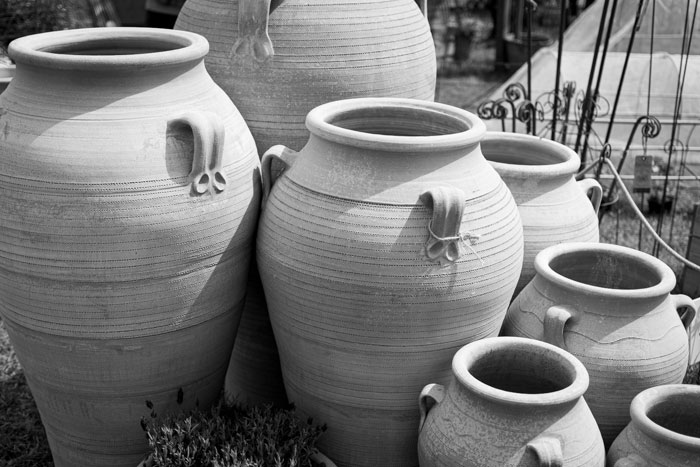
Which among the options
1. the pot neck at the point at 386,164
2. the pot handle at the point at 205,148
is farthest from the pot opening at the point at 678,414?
the pot handle at the point at 205,148

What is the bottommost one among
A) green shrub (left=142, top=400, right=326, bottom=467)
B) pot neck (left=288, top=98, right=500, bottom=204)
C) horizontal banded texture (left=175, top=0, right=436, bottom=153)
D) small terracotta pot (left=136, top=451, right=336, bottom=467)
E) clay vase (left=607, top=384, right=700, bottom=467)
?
small terracotta pot (left=136, top=451, right=336, bottom=467)

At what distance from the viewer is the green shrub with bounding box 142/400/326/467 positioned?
280 cm

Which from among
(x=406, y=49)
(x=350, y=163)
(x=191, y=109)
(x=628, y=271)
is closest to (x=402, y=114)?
(x=406, y=49)

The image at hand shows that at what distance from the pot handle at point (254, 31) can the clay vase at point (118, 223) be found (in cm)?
24

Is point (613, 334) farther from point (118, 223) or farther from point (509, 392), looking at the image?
point (118, 223)

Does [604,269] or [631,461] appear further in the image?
[604,269]

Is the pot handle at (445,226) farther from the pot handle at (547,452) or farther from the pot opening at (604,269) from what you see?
the pot opening at (604,269)

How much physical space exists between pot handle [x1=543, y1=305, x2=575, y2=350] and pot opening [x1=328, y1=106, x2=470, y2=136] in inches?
29.8

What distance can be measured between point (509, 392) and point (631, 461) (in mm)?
446

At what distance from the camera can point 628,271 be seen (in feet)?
11.0

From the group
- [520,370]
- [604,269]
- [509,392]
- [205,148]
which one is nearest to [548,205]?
[604,269]

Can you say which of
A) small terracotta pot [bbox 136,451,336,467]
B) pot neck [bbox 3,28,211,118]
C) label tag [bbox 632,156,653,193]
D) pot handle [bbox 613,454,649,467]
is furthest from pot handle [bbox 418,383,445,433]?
label tag [bbox 632,156,653,193]

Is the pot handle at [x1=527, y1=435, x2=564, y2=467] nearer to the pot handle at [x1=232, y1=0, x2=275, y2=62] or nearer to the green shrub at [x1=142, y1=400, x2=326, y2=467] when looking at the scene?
the green shrub at [x1=142, y1=400, x2=326, y2=467]

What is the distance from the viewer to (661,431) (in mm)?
2562
